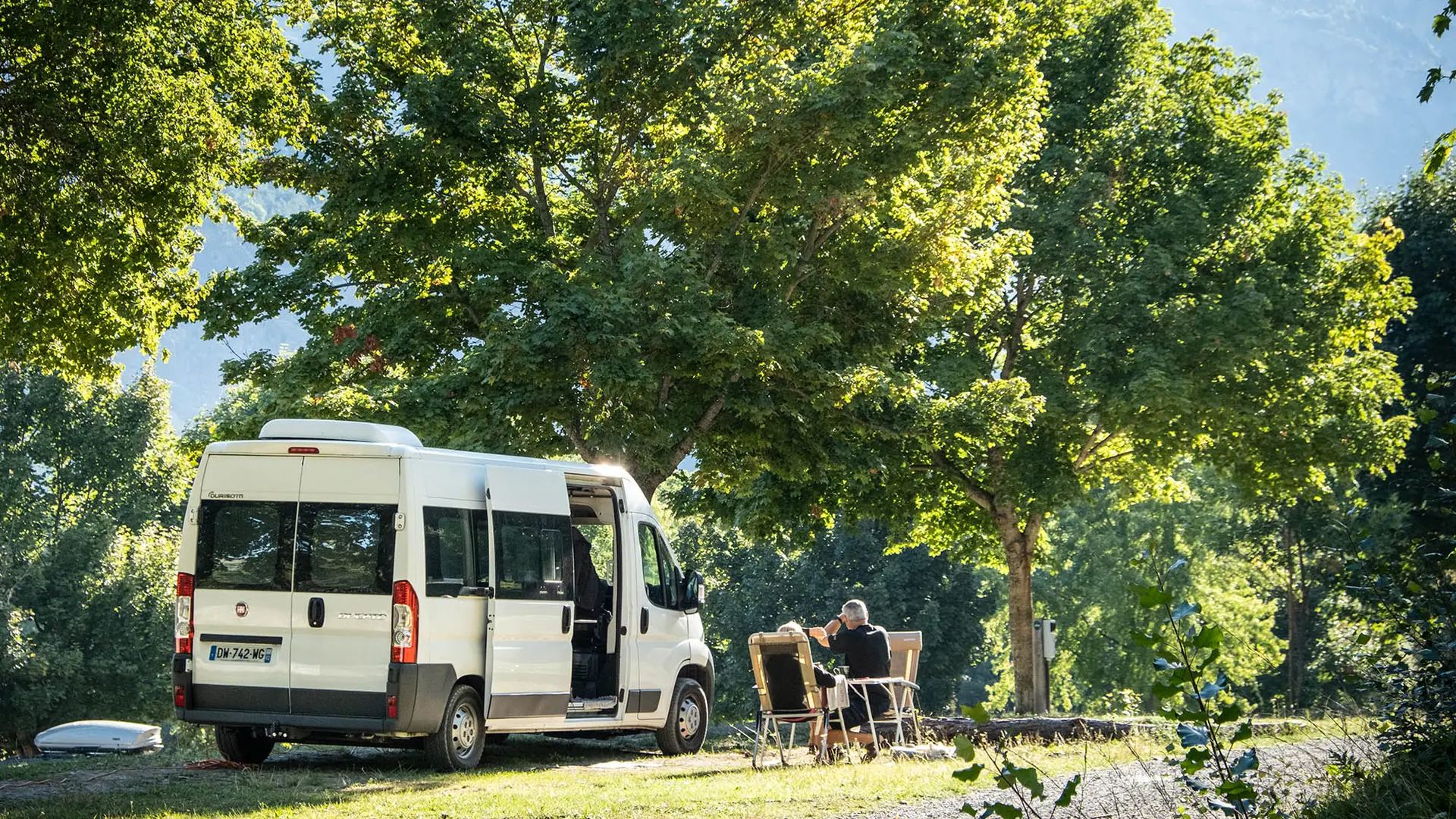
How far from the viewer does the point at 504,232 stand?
20.1m

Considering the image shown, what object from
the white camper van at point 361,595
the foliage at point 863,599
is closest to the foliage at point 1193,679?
the white camper van at point 361,595

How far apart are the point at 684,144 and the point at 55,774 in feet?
38.0

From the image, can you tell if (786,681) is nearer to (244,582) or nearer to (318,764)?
(318,764)

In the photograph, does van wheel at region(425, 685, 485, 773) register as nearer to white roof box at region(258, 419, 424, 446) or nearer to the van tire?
white roof box at region(258, 419, 424, 446)

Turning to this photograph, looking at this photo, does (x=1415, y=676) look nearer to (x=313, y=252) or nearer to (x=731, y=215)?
(x=731, y=215)

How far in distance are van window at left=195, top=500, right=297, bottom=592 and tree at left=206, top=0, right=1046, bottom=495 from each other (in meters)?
5.82

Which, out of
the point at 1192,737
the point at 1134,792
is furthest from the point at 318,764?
the point at 1192,737

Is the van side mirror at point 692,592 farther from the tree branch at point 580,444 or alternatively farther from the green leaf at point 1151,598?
the green leaf at point 1151,598

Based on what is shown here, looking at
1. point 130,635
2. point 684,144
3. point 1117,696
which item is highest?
point 684,144

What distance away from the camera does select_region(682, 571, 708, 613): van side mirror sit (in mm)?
14992

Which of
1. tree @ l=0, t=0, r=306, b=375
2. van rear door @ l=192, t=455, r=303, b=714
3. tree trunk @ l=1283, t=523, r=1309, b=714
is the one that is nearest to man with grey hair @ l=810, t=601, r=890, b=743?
van rear door @ l=192, t=455, r=303, b=714

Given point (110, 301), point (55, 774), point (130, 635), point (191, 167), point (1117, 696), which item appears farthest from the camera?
point (1117, 696)

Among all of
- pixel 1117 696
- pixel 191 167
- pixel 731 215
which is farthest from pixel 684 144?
pixel 1117 696

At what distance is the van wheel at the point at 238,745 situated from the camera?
11812 mm
